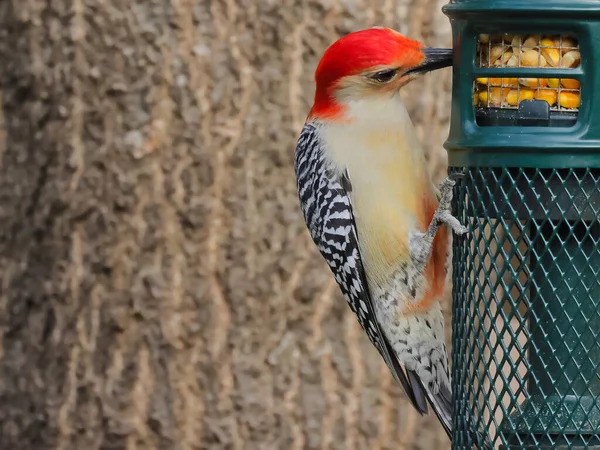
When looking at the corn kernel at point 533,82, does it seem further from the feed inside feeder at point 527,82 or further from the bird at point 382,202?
the bird at point 382,202

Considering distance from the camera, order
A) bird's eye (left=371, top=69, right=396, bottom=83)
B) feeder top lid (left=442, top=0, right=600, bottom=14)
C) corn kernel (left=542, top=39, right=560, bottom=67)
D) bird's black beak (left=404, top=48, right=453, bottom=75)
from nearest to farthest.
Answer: feeder top lid (left=442, top=0, right=600, bottom=14) → corn kernel (left=542, top=39, right=560, bottom=67) → bird's black beak (left=404, top=48, right=453, bottom=75) → bird's eye (left=371, top=69, right=396, bottom=83)

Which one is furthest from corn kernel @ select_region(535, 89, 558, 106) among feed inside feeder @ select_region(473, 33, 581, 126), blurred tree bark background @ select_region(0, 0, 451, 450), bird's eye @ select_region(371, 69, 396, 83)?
blurred tree bark background @ select_region(0, 0, 451, 450)

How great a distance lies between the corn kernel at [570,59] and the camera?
3.23 meters

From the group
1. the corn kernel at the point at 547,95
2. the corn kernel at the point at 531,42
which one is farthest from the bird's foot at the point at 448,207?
the corn kernel at the point at 531,42

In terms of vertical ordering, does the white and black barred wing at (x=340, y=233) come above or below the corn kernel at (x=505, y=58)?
below

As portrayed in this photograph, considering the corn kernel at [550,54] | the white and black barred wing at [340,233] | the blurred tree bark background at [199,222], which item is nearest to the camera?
the corn kernel at [550,54]

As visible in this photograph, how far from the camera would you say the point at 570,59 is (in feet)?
10.6

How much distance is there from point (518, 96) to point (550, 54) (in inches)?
6.1

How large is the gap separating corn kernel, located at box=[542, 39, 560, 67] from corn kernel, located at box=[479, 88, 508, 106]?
183 millimetres

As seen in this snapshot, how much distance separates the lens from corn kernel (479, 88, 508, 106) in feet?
11.0

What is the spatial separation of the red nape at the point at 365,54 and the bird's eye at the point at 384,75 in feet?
0.12

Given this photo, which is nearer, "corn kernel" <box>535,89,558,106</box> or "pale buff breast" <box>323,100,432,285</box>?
"corn kernel" <box>535,89,558,106</box>

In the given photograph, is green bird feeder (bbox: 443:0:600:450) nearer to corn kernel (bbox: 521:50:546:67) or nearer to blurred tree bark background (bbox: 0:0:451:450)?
corn kernel (bbox: 521:50:546:67)

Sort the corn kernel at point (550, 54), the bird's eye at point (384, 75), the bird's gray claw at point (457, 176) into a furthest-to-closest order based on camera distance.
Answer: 1. the bird's eye at point (384, 75)
2. the bird's gray claw at point (457, 176)
3. the corn kernel at point (550, 54)
